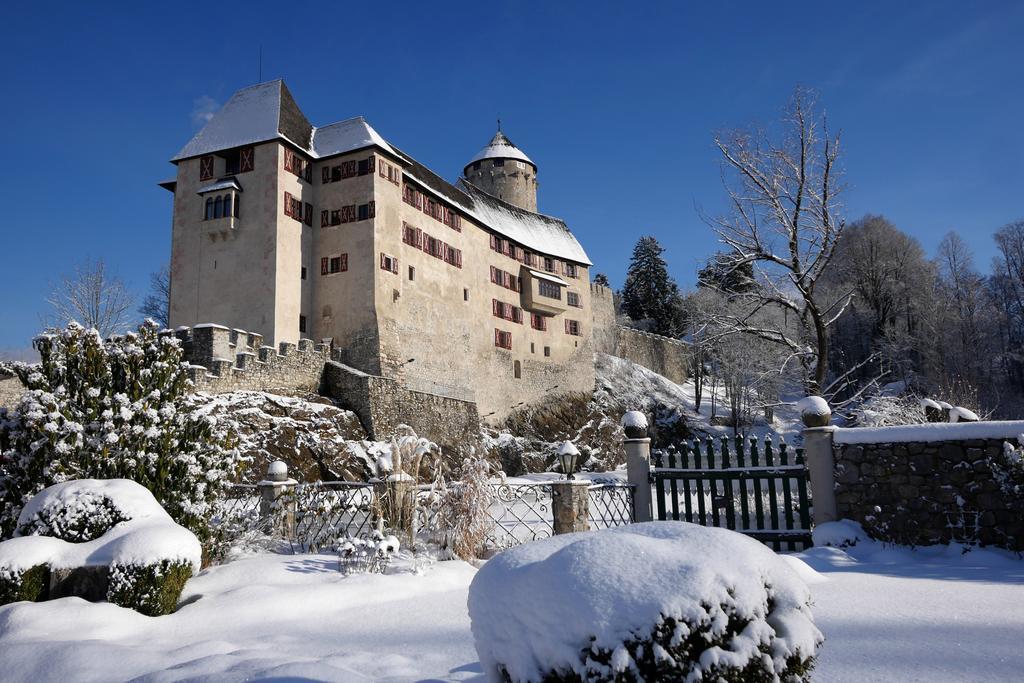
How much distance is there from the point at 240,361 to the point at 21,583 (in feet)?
53.9

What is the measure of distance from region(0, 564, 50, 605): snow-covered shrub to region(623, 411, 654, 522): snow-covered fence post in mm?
7364

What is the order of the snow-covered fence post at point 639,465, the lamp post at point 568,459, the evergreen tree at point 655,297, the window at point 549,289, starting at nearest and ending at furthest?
the lamp post at point 568,459 < the snow-covered fence post at point 639,465 < the window at point 549,289 < the evergreen tree at point 655,297

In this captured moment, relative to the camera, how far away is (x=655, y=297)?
59281 mm

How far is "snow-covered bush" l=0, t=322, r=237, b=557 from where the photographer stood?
25.8 ft

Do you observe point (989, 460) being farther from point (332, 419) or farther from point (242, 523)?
point (332, 419)

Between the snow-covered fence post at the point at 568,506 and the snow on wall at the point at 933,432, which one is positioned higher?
the snow on wall at the point at 933,432

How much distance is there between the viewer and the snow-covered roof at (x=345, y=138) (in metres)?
28.0

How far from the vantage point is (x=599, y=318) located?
4819cm

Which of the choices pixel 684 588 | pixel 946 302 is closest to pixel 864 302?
pixel 946 302

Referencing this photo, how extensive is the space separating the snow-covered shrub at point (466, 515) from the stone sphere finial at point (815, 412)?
4.46 meters

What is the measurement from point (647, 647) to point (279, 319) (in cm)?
2498

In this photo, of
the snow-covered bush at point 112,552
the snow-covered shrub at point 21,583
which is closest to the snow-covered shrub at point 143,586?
the snow-covered bush at point 112,552

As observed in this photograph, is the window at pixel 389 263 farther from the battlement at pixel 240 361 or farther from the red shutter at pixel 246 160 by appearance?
the red shutter at pixel 246 160

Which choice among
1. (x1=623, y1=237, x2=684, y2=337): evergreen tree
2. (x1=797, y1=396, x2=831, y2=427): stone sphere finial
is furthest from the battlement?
(x1=623, y1=237, x2=684, y2=337): evergreen tree
